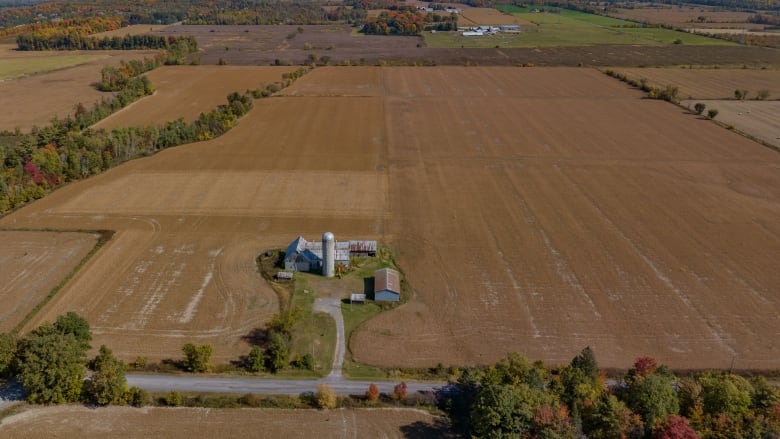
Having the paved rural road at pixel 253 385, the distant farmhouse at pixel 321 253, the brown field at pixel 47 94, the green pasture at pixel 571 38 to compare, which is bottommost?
the paved rural road at pixel 253 385

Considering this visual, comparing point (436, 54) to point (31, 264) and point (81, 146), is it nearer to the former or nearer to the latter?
point (81, 146)

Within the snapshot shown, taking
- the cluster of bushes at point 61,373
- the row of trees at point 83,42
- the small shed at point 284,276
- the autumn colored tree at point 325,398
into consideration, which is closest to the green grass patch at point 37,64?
the row of trees at point 83,42

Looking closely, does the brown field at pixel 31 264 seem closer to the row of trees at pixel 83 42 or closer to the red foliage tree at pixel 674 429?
the red foliage tree at pixel 674 429

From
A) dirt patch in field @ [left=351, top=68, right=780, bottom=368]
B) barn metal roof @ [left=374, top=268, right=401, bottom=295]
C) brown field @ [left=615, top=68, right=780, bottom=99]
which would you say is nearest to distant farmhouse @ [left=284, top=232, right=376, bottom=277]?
barn metal roof @ [left=374, top=268, right=401, bottom=295]

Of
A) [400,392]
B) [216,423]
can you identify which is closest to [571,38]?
[400,392]

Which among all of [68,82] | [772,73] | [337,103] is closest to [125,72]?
[68,82]

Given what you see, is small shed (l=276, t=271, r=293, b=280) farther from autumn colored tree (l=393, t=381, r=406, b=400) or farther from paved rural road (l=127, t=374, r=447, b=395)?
autumn colored tree (l=393, t=381, r=406, b=400)

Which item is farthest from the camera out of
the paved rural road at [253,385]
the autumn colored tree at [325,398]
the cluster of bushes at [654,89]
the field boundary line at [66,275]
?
the cluster of bushes at [654,89]

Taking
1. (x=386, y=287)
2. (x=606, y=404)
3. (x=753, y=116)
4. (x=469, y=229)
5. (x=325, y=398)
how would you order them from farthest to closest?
(x=753, y=116) → (x=469, y=229) → (x=386, y=287) → (x=325, y=398) → (x=606, y=404)
